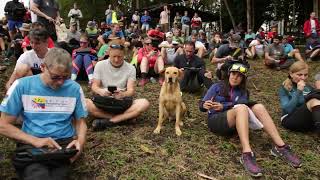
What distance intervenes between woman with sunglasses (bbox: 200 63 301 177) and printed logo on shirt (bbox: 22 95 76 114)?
6.15 feet

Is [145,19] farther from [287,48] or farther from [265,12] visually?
[287,48]

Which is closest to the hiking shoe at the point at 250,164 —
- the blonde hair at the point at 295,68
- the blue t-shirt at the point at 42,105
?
the blonde hair at the point at 295,68

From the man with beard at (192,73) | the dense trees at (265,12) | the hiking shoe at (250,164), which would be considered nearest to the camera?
the hiking shoe at (250,164)

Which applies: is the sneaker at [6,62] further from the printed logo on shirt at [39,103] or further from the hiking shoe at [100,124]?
the printed logo on shirt at [39,103]

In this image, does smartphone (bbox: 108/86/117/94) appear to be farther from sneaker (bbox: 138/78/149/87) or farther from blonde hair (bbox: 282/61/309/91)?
sneaker (bbox: 138/78/149/87)

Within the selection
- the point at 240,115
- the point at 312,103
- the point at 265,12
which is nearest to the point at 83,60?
the point at 240,115

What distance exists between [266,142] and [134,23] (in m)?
18.6

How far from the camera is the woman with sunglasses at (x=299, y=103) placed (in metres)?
5.10

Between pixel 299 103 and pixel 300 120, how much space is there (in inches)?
10.4

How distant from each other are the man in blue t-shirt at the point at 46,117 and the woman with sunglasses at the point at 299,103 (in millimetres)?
2962

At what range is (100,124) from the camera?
5.32 meters

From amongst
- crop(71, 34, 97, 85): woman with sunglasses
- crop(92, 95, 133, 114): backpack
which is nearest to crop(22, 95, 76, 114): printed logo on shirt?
crop(92, 95, 133, 114): backpack

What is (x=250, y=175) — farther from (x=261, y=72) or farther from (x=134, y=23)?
(x=134, y=23)

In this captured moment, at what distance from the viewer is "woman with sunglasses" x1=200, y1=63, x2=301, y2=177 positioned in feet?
15.0
